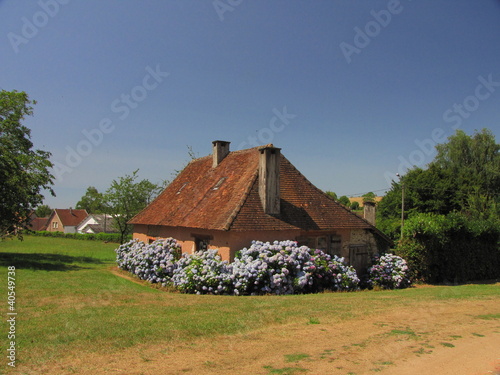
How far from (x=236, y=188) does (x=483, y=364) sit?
1293 centimetres

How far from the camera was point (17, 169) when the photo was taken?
2173 cm

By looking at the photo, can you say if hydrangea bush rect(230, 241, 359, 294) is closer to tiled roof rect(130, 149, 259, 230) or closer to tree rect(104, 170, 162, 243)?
tiled roof rect(130, 149, 259, 230)

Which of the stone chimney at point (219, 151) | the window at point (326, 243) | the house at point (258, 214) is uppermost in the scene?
the stone chimney at point (219, 151)

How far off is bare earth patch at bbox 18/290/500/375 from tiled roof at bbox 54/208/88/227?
79.8 m

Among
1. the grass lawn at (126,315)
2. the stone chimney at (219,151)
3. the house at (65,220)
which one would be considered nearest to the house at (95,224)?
the house at (65,220)

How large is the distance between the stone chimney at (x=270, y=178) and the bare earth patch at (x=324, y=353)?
8330 millimetres

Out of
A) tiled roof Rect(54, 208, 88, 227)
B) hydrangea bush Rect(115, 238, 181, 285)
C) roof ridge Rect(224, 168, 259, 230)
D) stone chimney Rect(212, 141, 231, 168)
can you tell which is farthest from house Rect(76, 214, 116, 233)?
roof ridge Rect(224, 168, 259, 230)

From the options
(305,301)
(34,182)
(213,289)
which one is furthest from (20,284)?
(34,182)

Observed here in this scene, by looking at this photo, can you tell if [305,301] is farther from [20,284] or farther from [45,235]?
[45,235]

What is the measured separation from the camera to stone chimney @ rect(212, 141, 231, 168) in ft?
72.2

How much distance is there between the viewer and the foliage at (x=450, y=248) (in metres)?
18.6

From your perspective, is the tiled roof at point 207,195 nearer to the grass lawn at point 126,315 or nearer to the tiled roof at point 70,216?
the grass lawn at point 126,315

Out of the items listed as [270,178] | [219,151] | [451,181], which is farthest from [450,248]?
[451,181]

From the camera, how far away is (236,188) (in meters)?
17.6
